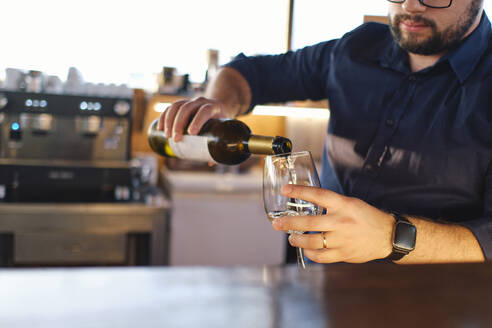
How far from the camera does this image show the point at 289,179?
2.42 ft

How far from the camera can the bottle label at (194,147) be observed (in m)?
0.99

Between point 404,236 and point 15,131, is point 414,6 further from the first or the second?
point 15,131

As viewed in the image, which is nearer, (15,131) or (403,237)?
(403,237)

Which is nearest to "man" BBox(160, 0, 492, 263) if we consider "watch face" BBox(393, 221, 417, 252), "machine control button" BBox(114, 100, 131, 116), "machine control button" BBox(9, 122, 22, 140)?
"watch face" BBox(393, 221, 417, 252)

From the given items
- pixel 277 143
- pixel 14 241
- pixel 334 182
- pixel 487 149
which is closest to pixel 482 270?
pixel 277 143

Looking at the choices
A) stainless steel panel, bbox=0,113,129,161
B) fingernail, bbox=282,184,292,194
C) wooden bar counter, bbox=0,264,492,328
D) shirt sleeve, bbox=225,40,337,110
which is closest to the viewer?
wooden bar counter, bbox=0,264,492,328

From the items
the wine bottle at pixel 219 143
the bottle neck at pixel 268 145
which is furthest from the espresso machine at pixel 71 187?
the bottle neck at pixel 268 145

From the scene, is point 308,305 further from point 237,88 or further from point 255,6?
point 255,6

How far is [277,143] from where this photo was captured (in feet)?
2.72

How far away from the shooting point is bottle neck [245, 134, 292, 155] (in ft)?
2.72

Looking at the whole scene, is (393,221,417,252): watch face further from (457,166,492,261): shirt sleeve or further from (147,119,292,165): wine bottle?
(147,119,292,165): wine bottle

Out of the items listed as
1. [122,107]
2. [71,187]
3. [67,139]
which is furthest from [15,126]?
[122,107]

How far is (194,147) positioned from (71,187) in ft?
5.19

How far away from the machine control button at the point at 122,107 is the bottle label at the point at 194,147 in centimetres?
147
